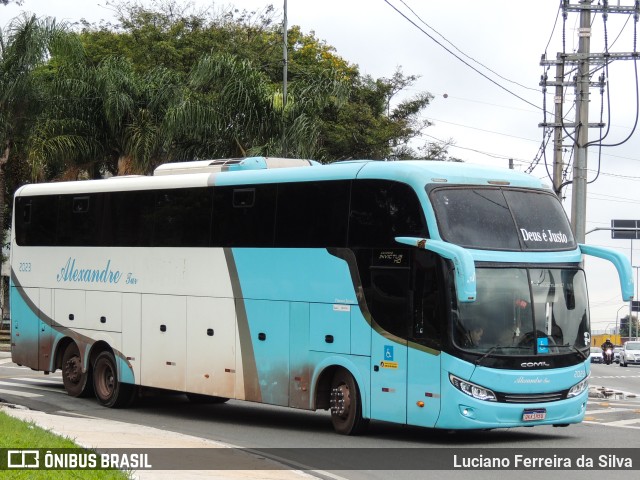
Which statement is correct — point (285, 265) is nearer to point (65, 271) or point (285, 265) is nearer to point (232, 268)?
point (232, 268)

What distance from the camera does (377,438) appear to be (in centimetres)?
1595

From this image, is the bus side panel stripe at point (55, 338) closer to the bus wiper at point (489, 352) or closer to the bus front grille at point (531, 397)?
the bus wiper at point (489, 352)

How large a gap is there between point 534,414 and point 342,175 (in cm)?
432

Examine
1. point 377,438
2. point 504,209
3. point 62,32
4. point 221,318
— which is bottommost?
point 377,438

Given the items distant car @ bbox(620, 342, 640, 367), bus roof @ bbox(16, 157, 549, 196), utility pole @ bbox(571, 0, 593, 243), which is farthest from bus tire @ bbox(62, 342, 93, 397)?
distant car @ bbox(620, 342, 640, 367)

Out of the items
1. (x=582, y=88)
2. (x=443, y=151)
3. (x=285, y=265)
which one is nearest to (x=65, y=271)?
(x=285, y=265)

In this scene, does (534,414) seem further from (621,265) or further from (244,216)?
Result: (244,216)

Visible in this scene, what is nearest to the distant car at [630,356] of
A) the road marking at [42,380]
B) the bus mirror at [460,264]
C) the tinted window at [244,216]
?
the road marking at [42,380]

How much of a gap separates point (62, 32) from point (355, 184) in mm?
23199

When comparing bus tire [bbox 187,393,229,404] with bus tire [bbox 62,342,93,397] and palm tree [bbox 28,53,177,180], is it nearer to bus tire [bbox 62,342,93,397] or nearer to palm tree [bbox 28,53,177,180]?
bus tire [bbox 62,342,93,397]

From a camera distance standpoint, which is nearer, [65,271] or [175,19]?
[65,271]

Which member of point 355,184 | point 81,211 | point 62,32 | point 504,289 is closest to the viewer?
point 504,289

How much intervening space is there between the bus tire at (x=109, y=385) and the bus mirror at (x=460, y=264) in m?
7.63

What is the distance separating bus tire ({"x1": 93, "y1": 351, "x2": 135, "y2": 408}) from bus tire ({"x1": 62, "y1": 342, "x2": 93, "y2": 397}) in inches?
15.7
